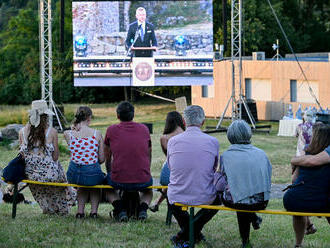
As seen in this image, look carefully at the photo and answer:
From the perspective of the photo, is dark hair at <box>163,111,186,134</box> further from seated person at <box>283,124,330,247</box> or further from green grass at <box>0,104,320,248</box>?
seated person at <box>283,124,330,247</box>

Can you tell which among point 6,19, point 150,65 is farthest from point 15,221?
point 6,19

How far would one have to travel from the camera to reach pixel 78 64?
25.0 meters

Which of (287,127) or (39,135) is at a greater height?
(39,135)

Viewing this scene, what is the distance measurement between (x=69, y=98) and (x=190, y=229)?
136 feet

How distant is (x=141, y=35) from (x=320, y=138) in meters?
19.7

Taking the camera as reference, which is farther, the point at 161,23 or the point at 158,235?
the point at 161,23

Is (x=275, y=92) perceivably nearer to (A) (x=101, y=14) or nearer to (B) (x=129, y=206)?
(A) (x=101, y=14)

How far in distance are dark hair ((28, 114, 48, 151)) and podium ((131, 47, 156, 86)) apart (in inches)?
674

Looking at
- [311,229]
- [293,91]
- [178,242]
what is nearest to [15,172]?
[178,242]

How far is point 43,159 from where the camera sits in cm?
806

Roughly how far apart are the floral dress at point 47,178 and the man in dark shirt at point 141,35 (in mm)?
17007

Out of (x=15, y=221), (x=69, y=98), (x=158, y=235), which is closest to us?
(x=158, y=235)

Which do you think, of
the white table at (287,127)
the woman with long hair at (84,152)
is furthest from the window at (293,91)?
the woman with long hair at (84,152)

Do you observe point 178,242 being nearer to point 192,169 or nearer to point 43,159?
point 192,169
